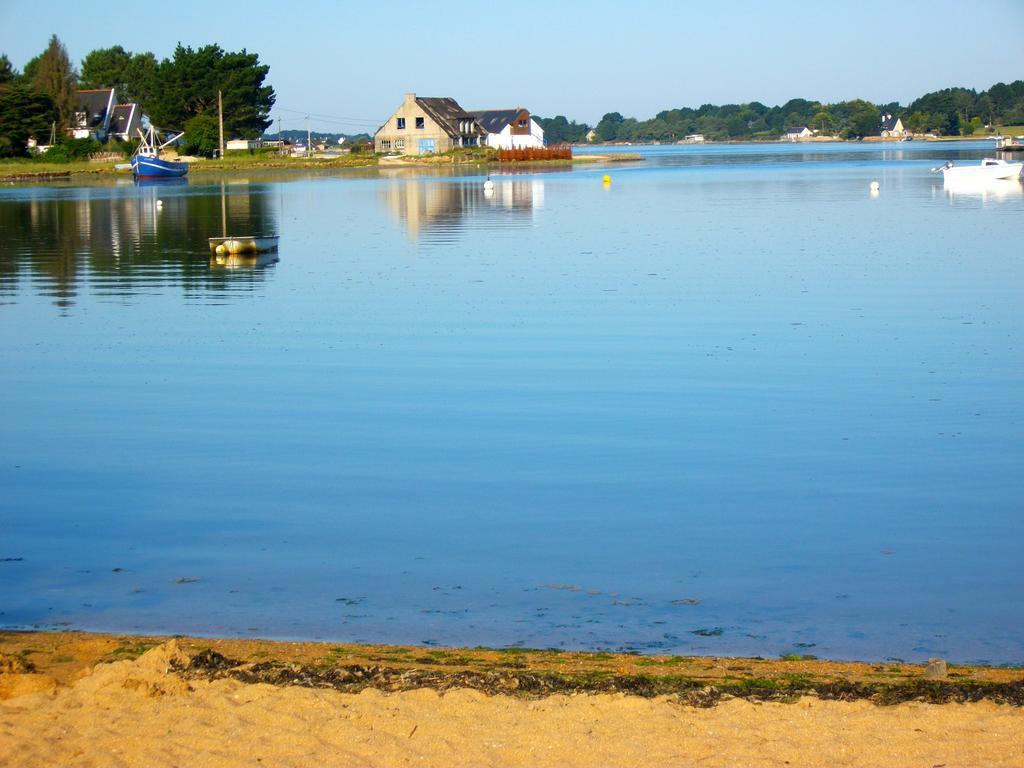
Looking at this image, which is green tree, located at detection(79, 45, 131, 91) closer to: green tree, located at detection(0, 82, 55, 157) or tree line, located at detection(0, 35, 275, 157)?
tree line, located at detection(0, 35, 275, 157)

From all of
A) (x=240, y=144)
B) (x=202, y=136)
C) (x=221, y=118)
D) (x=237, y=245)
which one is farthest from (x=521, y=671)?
(x=240, y=144)

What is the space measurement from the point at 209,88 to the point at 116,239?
277 ft

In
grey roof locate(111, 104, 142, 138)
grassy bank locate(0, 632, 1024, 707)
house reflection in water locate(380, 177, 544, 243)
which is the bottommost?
grassy bank locate(0, 632, 1024, 707)

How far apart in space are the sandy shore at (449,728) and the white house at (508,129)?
134 m

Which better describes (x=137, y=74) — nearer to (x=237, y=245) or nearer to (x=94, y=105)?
(x=94, y=105)

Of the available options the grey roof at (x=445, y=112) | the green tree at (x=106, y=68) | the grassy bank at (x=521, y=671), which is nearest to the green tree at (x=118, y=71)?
the green tree at (x=106, y=68)

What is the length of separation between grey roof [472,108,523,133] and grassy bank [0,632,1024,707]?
444 feet

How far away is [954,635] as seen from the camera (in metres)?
8.05

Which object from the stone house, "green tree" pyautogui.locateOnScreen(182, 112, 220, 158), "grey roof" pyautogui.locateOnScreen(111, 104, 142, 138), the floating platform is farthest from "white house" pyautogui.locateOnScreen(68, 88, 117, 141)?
the floating platform

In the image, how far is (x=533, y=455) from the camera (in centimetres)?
1289

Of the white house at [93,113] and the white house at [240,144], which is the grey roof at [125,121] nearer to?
the white house at [93,113]

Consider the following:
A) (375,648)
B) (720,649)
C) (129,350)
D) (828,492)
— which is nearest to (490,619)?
(375,648)

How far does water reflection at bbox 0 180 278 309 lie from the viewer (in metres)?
29.0

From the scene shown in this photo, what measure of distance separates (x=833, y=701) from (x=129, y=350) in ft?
51.6
